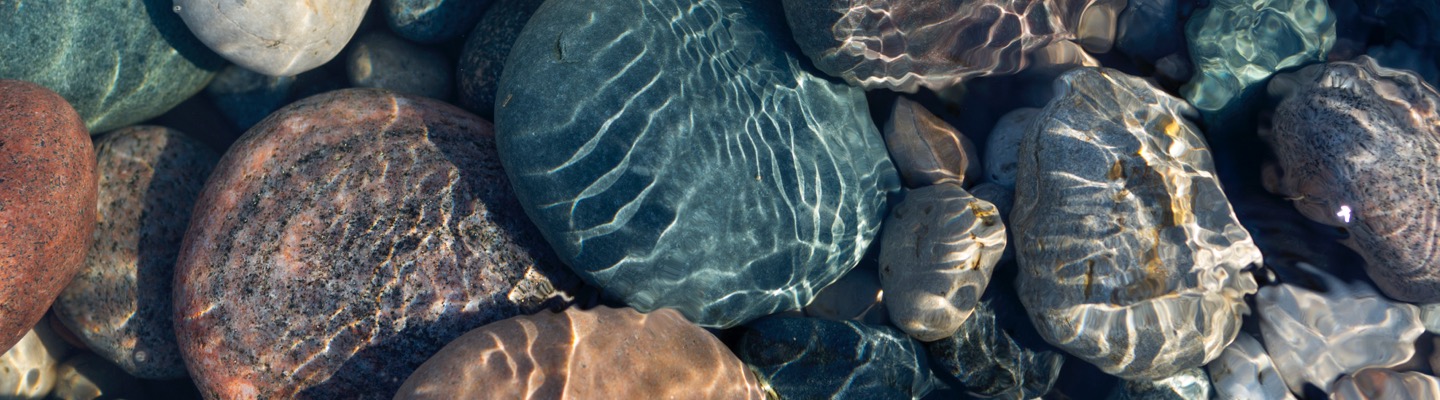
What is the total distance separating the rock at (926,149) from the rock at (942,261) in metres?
0.34

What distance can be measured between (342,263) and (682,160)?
1.89 m

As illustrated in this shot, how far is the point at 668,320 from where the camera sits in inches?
145

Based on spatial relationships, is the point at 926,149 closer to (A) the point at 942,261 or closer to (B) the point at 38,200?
(A) the point at 942,261

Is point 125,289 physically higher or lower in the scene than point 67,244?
lower

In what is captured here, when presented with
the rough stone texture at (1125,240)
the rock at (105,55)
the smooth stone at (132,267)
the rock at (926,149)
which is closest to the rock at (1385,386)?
the rough stone texture at (1125,240)

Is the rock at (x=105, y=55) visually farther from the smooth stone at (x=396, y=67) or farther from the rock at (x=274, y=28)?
the smooth stone at (x=396, y=67)

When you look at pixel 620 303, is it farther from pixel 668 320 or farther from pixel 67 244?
pixel 67 244

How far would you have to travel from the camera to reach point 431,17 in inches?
196

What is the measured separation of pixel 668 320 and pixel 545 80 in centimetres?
144

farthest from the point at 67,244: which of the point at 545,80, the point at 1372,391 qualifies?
the point at 1372,391

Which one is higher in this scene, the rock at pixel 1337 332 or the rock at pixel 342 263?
the rock at pixel 342 263

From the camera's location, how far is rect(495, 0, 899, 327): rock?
12.1 feet

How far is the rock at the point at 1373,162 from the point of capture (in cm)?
387

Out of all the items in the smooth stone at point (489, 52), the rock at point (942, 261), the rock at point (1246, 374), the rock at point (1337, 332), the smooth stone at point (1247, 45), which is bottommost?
the rock at point (1246, 374)
